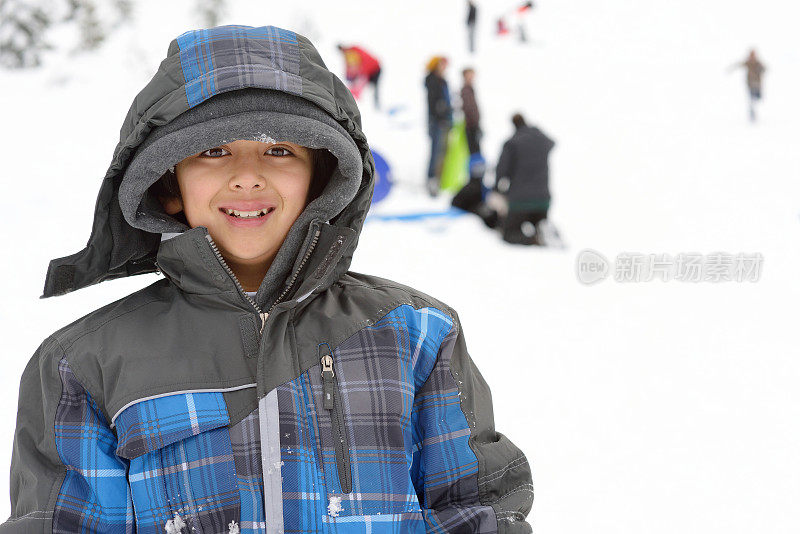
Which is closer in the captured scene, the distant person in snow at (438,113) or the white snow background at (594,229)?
the white snow background at (594,229)

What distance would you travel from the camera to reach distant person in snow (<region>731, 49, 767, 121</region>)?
481cm

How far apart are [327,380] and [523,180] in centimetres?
412

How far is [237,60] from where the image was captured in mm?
1156

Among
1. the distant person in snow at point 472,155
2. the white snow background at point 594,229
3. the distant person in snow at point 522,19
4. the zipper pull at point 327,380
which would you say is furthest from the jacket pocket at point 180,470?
the distant person in snow at point 522,19

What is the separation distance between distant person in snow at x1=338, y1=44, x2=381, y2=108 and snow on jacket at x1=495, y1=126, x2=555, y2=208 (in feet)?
6.19

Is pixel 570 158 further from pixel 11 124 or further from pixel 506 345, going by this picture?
pixel 11 124

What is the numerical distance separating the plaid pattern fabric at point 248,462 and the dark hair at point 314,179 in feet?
0.98

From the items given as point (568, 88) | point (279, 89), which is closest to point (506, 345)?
point (279, 89)

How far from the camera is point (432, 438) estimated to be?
Answer: 1.27 metres

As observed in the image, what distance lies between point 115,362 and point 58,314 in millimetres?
2515

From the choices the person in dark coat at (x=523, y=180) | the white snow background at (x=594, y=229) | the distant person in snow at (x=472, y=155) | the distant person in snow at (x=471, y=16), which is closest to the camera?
the white snow background at (x=594, y=229)

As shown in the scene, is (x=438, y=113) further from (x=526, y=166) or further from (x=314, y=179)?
(x=314, y=179)

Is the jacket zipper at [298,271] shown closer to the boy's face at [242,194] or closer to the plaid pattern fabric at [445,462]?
the boy's face at [242,194]

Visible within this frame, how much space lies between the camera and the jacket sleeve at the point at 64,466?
1.10 metres
